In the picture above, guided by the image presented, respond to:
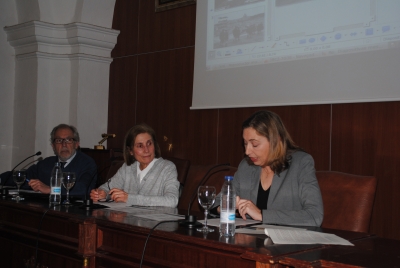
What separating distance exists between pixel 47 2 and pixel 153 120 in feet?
5.75

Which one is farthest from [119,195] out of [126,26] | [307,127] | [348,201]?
[126,26]

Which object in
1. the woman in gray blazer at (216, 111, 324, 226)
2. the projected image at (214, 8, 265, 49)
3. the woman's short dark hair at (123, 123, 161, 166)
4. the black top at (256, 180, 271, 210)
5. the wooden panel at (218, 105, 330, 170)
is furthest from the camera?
Result: the projected image at (214, 8, 265, 49)

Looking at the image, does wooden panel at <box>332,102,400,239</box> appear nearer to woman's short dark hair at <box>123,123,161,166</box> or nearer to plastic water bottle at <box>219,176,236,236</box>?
woman's short dark hair at <box>123,123,161,166</box>

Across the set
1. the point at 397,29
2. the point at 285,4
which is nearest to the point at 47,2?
the point at 285,4

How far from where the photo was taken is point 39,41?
5.46 m

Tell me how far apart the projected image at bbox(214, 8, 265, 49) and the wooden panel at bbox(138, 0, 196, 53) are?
1.32 feet

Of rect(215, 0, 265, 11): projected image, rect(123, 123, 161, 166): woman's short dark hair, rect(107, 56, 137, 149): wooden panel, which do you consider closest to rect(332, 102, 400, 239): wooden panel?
rect(215, 0, 265, 11): projected image

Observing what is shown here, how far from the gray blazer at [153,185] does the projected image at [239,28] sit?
1.33 m

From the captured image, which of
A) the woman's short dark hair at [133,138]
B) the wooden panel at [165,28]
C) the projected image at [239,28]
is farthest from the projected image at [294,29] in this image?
the woman's short dark hair at [133,138]

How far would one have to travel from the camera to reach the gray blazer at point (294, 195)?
240 cm

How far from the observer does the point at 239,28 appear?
14.0ft

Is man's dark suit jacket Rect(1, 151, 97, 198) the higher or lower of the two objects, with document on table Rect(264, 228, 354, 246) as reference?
higher

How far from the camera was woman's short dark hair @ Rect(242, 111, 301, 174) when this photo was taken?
265cm

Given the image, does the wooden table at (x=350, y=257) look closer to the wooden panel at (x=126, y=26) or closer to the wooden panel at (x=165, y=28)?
the wooden panel at (x=165, y=28)
